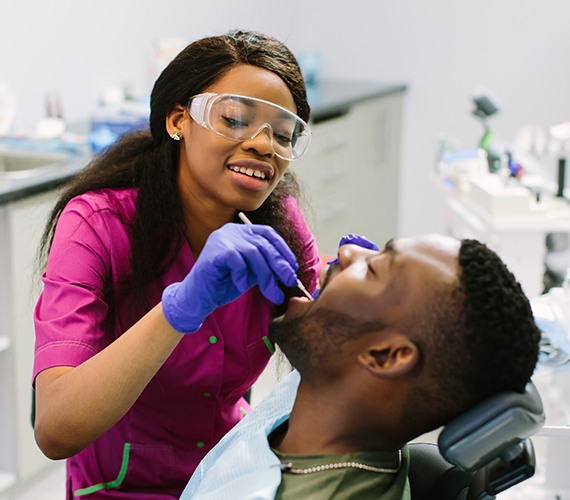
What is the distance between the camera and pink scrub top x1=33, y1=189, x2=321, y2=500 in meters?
1.57

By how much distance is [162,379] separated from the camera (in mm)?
1622

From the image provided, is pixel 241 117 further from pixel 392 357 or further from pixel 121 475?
pixel 121 475

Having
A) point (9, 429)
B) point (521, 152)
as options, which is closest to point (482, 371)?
point (9, 429)

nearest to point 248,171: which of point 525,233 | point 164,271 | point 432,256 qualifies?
point 164,271

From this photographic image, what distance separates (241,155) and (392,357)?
519 mm

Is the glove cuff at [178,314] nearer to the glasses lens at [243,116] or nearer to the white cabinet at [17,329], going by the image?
the glasses lens at [243,116]

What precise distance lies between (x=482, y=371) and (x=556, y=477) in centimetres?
112

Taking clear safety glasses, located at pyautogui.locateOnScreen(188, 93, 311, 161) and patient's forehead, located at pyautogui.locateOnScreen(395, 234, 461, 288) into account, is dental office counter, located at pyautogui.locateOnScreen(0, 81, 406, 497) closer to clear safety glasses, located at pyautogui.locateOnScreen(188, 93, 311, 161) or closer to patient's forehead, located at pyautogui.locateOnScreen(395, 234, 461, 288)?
clear safety glasses, located at pyautogui.locateOnScreen(188, 93, 311, 161)

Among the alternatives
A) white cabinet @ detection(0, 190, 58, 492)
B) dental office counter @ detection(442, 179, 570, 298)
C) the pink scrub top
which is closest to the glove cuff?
the pink scrub top

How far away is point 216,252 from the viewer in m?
1.26

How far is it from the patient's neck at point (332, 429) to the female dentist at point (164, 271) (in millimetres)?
206

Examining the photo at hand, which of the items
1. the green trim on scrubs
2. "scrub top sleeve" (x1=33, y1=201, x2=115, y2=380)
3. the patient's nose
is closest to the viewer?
Result: the patient's nose

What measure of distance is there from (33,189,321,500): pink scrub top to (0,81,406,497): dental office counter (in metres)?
0.31

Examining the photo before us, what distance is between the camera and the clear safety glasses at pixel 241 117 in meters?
1.54
